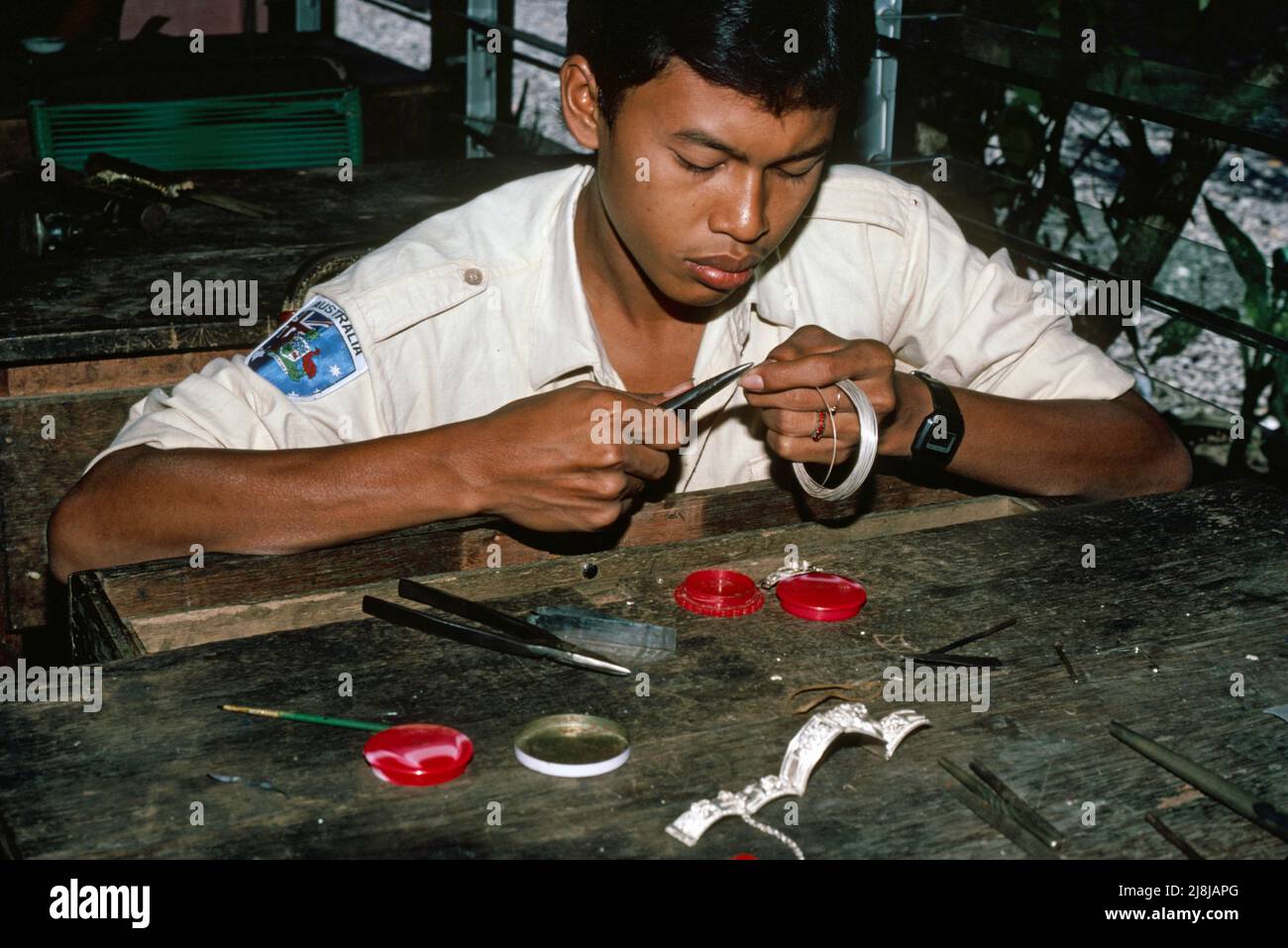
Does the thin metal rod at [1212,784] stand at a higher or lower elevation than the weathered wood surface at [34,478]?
higher

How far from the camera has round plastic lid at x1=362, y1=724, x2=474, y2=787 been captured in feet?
3.83

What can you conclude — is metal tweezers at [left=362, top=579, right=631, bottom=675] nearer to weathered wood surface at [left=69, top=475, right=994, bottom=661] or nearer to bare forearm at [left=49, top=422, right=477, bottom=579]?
weathered wood surface at [left=69, top=475, right=994, bottom=661]

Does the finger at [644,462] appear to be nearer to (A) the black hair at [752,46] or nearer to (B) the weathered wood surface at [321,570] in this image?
(B) the weathered wood surface at [321,570]

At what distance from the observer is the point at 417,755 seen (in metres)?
1.17

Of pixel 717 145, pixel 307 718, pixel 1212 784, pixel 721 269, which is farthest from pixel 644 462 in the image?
pixel 1212 784

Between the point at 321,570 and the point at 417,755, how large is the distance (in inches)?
20.0

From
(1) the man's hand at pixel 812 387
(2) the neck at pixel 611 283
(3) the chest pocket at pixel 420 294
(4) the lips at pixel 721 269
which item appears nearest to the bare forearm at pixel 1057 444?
(1) the man's hand at pixel 812 387

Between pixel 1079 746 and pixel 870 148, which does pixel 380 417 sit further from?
pixel 870 148

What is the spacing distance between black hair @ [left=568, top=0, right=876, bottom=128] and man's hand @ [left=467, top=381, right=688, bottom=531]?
0.44 meters

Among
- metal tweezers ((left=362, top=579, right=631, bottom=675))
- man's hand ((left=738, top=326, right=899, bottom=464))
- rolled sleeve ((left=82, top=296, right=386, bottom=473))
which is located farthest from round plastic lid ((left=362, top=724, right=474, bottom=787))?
rolled sleeve ((left=82, top=296, right=386, bottom=473))

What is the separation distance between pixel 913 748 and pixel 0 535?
205 cm

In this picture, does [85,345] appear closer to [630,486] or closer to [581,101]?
[581,101]

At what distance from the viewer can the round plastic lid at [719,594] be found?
4.97 feet

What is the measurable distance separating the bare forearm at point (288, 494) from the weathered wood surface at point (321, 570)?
9 centimetres
